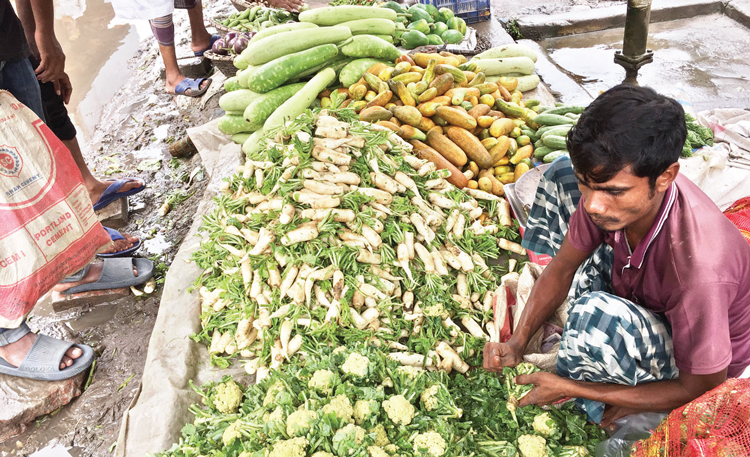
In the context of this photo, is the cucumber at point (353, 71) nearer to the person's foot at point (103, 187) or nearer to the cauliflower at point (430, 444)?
the person's foot at point (103, 187)

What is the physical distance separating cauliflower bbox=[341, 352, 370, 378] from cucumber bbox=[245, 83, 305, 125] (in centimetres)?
226

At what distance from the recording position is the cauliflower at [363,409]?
6.25 feet

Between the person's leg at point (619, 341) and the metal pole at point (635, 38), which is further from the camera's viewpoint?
the metal pole at point (635, 38)

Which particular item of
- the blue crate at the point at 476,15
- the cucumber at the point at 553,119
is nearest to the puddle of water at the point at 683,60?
the blue crate at the point at 476,15

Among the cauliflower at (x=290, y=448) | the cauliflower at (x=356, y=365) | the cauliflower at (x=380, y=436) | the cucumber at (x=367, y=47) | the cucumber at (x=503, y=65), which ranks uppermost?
the cucumber at (x=367, y=47)

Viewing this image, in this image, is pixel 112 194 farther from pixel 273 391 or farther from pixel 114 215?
pixel 273 391

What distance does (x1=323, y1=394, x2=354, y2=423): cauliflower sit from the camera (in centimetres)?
185

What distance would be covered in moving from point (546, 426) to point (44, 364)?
2.63 m

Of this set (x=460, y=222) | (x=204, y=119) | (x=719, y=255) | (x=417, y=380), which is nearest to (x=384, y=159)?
(x=460, y=222)

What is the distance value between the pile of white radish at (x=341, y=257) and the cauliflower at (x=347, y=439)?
1.82 ft

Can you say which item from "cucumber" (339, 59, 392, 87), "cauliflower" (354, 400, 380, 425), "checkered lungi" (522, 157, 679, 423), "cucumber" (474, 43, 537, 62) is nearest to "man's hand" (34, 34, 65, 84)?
"cucumber" (339, 59, 392, 87)

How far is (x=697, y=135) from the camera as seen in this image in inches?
126

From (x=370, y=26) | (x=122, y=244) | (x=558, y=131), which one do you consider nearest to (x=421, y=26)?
(x=370, y=26)

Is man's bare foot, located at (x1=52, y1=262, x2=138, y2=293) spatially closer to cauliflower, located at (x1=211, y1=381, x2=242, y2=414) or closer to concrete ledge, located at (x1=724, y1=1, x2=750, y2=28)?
cauliflower, located at (x1=211, y1=381, x2=242, y2=414)
